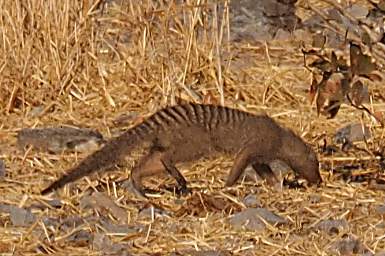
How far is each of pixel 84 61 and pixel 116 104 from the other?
0.34 metres

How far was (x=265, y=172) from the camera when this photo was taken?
5.73 m

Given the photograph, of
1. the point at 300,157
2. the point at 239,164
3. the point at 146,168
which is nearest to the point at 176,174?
the point at 146,168

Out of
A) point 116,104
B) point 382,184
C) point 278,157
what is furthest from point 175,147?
point 116,104

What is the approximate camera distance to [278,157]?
19.4 ft

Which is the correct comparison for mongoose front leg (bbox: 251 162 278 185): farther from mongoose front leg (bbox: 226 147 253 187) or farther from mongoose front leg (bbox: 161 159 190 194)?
mongoose front leg (bbox: 161 159 190 194)

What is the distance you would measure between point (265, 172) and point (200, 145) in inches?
13.0

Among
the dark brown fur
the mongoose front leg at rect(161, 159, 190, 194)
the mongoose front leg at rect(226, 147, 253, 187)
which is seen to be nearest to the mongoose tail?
the dark brown fur

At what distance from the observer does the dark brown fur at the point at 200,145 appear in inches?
218

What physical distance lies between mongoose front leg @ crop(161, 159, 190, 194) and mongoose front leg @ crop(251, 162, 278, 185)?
39 cm

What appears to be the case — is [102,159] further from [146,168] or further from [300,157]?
[300,157]

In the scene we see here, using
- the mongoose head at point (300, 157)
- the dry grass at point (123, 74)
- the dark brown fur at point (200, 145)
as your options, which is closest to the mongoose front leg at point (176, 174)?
the dark brown fur at point (200, 145)

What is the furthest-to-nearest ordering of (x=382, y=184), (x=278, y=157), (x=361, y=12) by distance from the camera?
1. (x=361, y=12)
2. (x=278, y=157)
3. (x=382, y=184)

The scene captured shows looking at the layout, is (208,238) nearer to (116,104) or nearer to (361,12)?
(116,104)

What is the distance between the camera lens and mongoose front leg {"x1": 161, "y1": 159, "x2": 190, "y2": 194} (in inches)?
216
